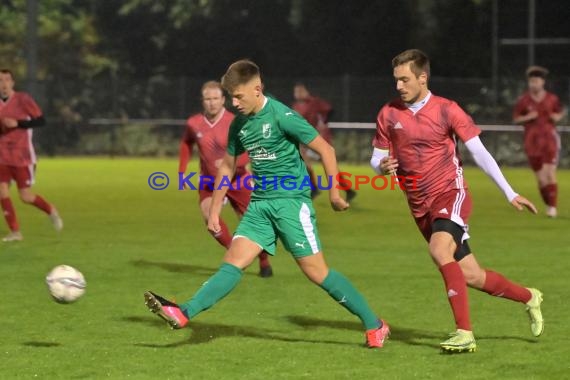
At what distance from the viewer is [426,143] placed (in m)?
8.40

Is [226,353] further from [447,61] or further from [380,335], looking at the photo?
[447,61]

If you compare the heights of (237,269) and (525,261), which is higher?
(237,269)

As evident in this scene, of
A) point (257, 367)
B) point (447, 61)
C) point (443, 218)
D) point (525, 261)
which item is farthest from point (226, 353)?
point (447, 61)

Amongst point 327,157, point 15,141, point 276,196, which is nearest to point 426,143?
Answer: point 327,157

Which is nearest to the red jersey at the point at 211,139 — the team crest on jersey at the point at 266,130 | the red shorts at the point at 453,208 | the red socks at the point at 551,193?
the team crest on jersey at the point at 266,130

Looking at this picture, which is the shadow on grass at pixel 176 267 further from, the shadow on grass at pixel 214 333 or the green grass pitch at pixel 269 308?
the shadow on grass at pixel 214 333

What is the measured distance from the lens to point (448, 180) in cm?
842

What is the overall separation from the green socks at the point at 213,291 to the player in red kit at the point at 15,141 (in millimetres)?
7101

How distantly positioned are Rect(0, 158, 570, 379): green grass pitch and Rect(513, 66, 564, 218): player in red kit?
79 centimetres

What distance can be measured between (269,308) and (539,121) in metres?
10.4

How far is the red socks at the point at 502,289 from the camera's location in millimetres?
8492

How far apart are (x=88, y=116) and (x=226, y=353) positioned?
104ft

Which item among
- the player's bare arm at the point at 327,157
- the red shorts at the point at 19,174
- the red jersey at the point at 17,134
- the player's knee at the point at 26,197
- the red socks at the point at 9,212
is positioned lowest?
the red socks at the point at 9,212

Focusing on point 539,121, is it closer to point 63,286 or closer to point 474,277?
point 474,277
